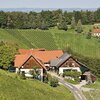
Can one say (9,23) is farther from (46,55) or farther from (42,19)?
(46,55)

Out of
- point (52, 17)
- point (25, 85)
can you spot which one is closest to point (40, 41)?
point (52, 17)

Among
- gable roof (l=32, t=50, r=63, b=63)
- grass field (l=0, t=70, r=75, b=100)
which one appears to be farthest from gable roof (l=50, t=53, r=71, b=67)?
grass field (l=0, t=70, r=75, b=100)

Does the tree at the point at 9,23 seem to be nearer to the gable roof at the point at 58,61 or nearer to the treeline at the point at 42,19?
the treeline at the point at 42,19

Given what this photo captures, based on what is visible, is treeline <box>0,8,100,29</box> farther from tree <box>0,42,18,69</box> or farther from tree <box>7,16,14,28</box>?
tree <box>0,42,18,69</box>

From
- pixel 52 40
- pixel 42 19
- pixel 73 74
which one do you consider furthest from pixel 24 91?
pixel 42 19

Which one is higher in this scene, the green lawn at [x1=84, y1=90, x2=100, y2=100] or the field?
the green lawn at [x1=84, y1=90, x2=100, y2=100]

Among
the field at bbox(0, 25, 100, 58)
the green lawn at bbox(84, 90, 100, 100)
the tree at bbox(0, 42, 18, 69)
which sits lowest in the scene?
the field at bbox(0, 25, 100, 58)

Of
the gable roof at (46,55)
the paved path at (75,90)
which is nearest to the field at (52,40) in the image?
the gable roof at (46,55)
